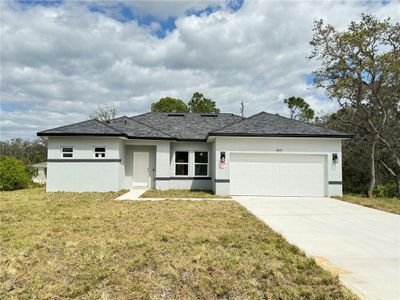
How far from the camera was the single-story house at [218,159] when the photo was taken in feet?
47.5

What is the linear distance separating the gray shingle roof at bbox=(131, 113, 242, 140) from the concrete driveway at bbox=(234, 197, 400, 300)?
799 cm

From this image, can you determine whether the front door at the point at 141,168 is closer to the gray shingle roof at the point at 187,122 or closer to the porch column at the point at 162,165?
the porch column at the point at 162,165

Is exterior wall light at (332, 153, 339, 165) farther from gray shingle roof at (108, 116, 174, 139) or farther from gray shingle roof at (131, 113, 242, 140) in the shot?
gray shingle roof at (108, 116, 174, 139)

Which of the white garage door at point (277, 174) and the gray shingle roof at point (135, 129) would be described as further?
the gray shingle roof at point (135, 129)

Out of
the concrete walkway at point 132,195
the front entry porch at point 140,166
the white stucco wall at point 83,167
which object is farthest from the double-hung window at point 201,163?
the white stucco wall at point 83,167

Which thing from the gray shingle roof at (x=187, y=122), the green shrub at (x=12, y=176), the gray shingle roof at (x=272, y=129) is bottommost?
the green shrub at (x=12, y=176)

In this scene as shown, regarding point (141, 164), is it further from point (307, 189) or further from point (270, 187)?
point (307, 189)

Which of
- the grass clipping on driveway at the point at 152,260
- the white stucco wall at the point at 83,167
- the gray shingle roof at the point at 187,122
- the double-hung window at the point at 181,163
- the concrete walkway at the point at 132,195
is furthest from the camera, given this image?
the gray shingle roof at the point at 187,122

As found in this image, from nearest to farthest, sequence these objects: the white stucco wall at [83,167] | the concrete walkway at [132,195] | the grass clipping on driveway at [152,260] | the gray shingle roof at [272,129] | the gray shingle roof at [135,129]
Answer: the grass clipping on driveway at [152,260], the concrete walkway at [132,195], the gray shingle roof at [272,129], the white stucco wall at [83,167], the gray shingle roof at [135,129]

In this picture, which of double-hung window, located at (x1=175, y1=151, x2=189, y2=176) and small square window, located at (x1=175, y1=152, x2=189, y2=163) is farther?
small square window, located at (x1=175, y1=152, x2=189, y2=163)

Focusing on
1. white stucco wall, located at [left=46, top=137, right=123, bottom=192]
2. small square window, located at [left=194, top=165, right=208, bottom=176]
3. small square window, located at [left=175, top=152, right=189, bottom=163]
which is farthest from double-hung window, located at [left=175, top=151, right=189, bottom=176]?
white stucco wall, located at [left=46, top=137, right=123, bottom=192]

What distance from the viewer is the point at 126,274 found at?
173 inches

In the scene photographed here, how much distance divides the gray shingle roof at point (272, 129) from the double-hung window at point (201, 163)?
319 centimetres

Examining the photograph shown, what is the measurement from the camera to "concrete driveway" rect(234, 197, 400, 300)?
4129 mm
